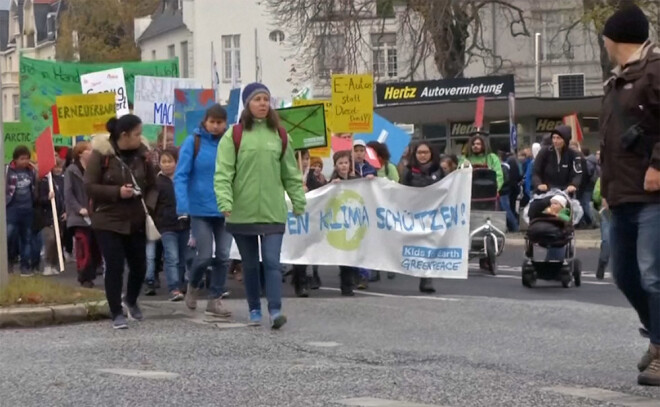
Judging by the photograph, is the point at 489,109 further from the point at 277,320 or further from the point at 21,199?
the point at 277,320

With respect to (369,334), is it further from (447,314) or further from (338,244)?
(338,244)

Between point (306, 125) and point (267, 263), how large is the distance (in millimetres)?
5646

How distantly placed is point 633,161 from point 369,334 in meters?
3.63

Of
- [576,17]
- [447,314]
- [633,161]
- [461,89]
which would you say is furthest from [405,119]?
[633,161]

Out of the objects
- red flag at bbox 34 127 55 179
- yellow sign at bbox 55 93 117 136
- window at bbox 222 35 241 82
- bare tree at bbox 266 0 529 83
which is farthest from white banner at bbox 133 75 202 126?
window at bbox 222 35 241 82

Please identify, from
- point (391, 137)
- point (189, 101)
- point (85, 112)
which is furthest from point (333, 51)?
point (85, 112)

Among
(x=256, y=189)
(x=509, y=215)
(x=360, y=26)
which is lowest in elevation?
(x=509, y=215)

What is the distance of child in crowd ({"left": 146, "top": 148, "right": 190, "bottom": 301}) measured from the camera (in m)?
15.3

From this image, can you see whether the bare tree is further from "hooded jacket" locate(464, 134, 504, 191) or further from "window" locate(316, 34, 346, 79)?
"hooded jacket" locate(464, 134, 504, 191)

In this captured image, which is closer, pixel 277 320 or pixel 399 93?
pixel 277 320

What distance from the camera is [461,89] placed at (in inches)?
1678

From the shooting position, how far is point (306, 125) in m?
16.8

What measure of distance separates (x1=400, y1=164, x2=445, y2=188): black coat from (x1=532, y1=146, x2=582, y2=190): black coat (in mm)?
1095

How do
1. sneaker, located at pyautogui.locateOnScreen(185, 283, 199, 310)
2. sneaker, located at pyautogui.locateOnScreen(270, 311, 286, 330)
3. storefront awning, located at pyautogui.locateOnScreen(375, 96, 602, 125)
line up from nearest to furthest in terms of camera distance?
sneaker, located at pyautogui.locateOnScreen(270, 311, 286, 330), sneaker, located at pyautogui.locateOnScreen(185, 283, 199, 310), storefront awning, located at pyautogui.locateOnScreen(375, 96, 602, 125)
